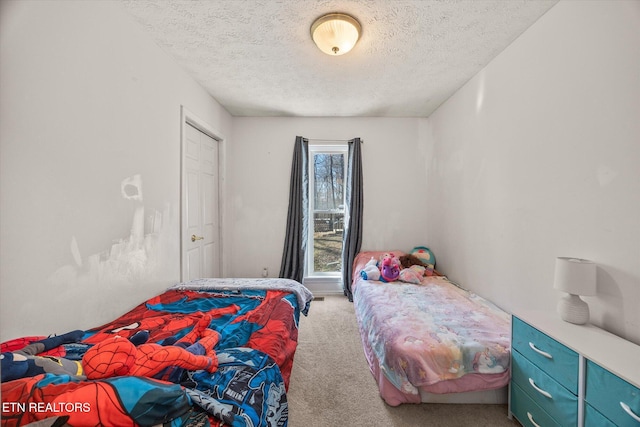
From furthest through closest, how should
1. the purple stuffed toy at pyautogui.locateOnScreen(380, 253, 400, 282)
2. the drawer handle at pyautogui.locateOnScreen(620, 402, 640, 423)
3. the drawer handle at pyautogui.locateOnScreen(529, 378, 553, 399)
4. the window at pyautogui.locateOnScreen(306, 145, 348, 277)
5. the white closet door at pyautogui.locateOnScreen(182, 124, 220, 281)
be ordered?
the window at pyautogui.locateOnScreen(306, 145, 348, 277) < the purple stuffed toy at pyautogui.locateOnScreen(380, 253, 400, 282) < the white closet door at pyautogui.locateOnScreen(182, 124, 220, 281) < the drawer handle at pyautogui.locateOnScreen(529, 378, 553, 399) < the drawer handle at pyautogui.locateOnScreen(620, 402, 640, 423)

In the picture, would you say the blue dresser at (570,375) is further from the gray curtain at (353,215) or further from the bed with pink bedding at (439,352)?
the gray curtain at (353,215)

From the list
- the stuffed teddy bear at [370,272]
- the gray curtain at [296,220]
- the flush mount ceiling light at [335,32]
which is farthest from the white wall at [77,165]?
the stuffed teddy bear at [370,272]

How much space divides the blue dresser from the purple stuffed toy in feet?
4.65

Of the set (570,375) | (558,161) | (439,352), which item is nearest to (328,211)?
(439,352)

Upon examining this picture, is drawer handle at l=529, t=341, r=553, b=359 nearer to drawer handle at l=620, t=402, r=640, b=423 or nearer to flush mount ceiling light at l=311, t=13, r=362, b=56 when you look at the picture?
drawer handle at l=620, t=402, r=640, b=423

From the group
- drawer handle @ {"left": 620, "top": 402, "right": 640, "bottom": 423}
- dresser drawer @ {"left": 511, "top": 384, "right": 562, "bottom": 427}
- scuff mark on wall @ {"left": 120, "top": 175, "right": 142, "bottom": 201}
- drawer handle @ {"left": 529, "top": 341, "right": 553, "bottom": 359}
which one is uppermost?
Result: scuff mark on wall @ {"left": 120, "top": 175, "right": 142, "bottom": 201}

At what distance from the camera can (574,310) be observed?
4.64 ft

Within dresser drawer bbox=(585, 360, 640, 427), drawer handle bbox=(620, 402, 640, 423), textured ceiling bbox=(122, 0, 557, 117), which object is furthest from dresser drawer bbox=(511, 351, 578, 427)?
textured ceiling bbox=(122, 0, 557, 117)

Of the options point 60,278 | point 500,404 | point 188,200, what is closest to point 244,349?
point 60,278

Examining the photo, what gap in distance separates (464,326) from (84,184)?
2.48 metres

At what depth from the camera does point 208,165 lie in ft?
10.2

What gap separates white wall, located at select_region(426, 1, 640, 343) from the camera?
51.3 inches

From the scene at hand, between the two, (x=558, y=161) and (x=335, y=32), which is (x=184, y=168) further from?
(x=558, y=161)

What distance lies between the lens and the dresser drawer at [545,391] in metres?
1.23
